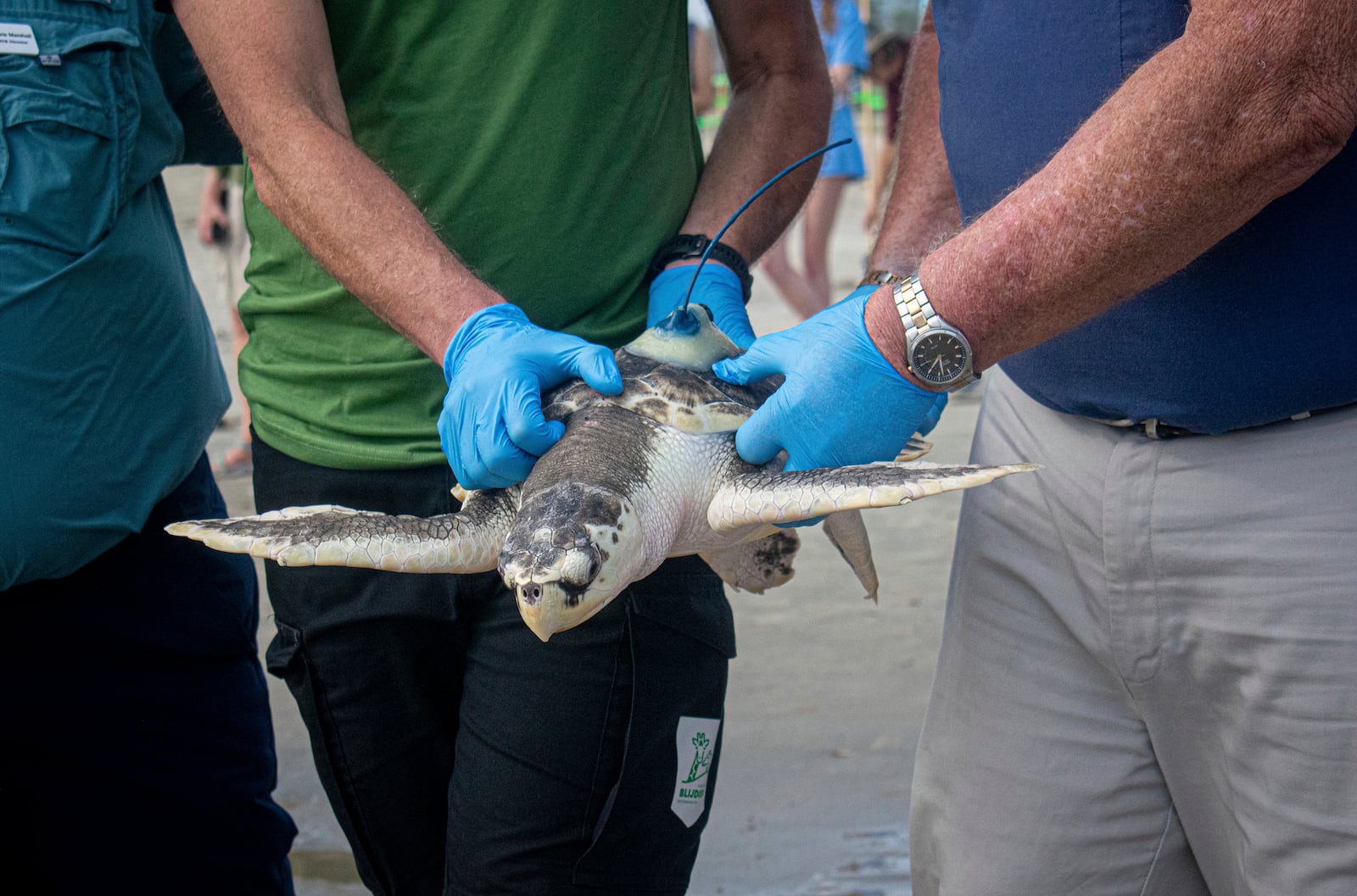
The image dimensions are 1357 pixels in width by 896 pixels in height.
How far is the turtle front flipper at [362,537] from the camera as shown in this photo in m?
1.09

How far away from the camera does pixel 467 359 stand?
46.1 inches

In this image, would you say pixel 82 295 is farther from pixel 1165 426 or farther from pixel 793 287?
pixel 793 287

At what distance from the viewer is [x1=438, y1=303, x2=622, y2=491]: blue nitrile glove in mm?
1151

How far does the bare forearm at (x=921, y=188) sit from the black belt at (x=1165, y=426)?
39cm

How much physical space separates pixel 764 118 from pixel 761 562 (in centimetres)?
61

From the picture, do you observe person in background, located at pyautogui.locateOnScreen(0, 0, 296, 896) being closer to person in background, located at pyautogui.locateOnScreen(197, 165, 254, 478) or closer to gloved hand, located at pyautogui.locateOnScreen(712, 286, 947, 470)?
gloved hand, located at pyautogui.locateOnScreen(712, 286, 947, 470)

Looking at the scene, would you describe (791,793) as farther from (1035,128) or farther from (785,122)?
(1035,128)

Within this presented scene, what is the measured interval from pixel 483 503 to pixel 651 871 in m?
0.49

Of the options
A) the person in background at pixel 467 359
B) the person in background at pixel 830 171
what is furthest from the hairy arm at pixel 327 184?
the person in background at pixel 830 171

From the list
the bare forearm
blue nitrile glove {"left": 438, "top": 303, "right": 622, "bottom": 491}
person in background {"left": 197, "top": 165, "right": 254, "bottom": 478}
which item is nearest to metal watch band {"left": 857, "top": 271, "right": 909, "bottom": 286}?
the bare forearm

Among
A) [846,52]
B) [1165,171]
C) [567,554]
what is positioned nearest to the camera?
[1165,171]

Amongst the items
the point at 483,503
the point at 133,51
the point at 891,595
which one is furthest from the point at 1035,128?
the point at 891,595

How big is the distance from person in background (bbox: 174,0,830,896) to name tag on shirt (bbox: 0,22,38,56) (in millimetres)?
212

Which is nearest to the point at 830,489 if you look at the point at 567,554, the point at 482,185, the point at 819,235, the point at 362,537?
the point at 567,554
